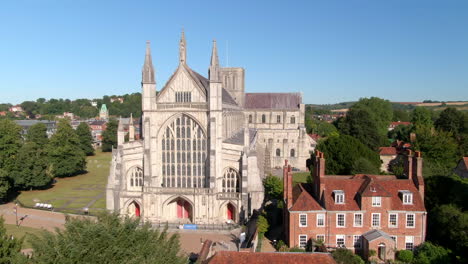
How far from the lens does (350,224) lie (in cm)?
2978

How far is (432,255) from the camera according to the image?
27.1 m

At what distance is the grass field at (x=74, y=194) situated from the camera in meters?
49.7

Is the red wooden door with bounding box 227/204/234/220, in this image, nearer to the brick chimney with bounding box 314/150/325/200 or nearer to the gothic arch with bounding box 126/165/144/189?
the gothic arch with bounding box 126/165/144/189

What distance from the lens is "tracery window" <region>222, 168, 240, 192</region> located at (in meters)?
40.8

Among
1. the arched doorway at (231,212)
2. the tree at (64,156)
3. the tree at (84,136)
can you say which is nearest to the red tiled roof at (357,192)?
the arched doorway at (231,212)

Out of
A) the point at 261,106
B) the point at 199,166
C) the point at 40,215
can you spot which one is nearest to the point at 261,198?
the point at 199,166

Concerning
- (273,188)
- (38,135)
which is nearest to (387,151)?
(273,188)

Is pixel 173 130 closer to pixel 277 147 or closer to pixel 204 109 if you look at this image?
pixel 204 109

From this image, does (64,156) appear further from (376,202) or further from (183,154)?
(376,202)

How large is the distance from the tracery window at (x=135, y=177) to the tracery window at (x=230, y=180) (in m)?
8.94

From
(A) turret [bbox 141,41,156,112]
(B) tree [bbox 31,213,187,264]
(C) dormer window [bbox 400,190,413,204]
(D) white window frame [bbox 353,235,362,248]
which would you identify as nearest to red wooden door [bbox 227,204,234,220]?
(A) turret [bbox 141,41,156,112]

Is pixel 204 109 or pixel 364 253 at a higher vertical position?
pixel 204 109

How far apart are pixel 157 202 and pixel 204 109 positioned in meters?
10.6

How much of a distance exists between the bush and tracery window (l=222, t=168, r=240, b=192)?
17384mm
